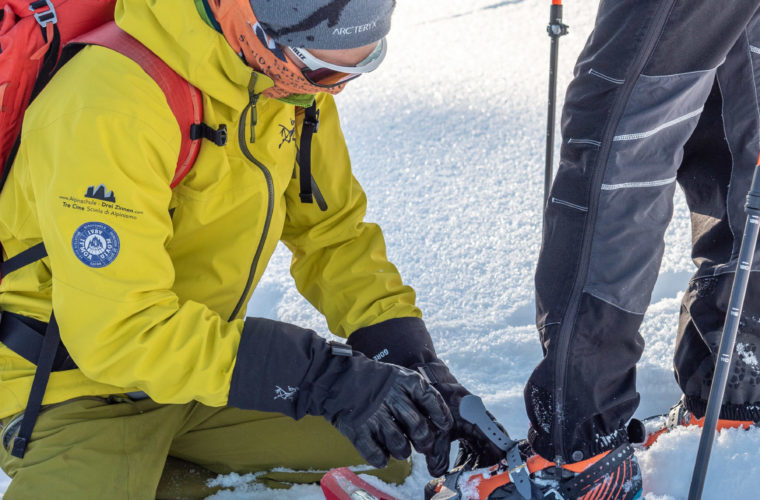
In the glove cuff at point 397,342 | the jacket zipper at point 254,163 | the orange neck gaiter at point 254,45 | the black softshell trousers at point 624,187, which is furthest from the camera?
the glove cuff at point 397,342

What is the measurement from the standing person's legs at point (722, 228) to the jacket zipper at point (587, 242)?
1.08 feet

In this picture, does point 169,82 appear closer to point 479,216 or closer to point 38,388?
point 38,388

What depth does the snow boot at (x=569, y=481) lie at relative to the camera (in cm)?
175

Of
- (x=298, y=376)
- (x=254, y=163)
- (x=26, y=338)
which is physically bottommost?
(x=26, y=338)

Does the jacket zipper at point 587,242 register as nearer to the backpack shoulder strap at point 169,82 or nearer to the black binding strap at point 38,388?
the backpack shoulder strap at point 169,82

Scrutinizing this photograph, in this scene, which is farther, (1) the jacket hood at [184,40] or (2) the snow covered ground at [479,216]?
(2) the snow covered ground at [479,216]

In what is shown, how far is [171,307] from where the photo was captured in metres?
1.71

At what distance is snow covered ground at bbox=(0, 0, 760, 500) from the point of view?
87.0 inches

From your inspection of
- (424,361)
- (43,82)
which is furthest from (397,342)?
(43,82)

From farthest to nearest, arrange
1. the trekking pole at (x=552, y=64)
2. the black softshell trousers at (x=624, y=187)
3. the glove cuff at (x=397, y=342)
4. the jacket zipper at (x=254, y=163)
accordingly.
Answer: the trekking pole at (x=552, y=64) < the glove cuff at (x=397, y=342) < the jacket zipper at (x=254, y=163) < the black softshell trousers at (x=624, y=187)

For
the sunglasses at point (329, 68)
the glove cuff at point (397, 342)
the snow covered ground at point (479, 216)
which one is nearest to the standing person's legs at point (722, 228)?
the snow covered ground at point (479, 216)

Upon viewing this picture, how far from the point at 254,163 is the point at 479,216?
185cm

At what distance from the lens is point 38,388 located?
187 centimetres

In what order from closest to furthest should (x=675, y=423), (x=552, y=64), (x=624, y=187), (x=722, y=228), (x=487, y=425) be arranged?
(x=624, y=187), (x=487, y=425), (x=722, y=228), (x=675, y=423), (x=552, y=64)
